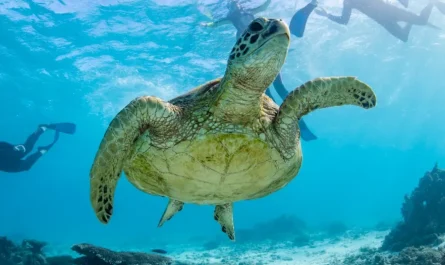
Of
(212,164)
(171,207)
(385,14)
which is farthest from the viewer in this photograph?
(385,14)

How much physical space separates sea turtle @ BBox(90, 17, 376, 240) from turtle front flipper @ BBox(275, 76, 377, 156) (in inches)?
0.5

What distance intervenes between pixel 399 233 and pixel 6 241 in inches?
562

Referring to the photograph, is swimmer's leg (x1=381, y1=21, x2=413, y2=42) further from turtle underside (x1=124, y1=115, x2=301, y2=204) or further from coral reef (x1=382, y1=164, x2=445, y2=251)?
turtle underside (x1=124, y1=115, x2=301, y2=204)

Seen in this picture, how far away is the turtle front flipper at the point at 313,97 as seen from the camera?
3.80 m

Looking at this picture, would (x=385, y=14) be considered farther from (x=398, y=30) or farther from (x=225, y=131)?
(x=225, y=131)

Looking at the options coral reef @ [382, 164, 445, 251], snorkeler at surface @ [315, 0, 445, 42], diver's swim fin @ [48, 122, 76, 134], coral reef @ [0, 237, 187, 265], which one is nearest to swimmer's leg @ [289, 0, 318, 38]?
snorkeler at surface @ [315, 0, 445, 42]

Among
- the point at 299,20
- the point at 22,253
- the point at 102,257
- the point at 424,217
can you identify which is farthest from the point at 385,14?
the point at 22,253

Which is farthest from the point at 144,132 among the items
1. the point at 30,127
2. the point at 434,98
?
the point at 434,98

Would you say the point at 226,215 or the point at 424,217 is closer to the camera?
the point at 226,215

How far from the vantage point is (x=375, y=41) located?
84.2ft

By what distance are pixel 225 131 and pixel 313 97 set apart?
1.22m

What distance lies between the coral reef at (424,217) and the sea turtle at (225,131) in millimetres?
9039

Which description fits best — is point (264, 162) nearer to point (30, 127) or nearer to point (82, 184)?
point (30, 127)

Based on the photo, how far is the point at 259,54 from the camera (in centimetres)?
287
